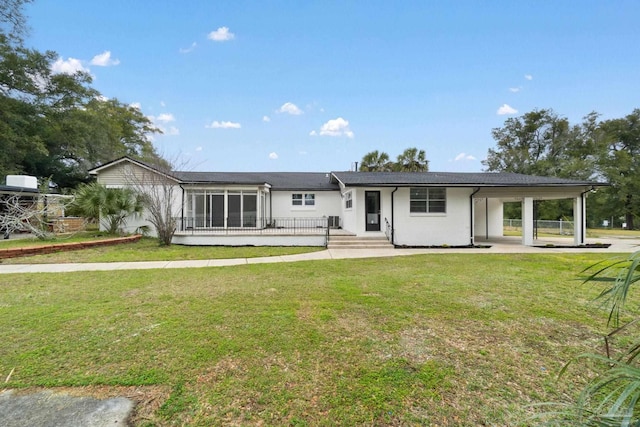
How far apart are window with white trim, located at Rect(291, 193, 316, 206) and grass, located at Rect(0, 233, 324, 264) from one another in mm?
7093

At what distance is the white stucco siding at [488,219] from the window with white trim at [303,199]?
10.7 meters

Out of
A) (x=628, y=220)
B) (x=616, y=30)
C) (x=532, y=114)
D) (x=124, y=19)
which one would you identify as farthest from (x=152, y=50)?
(x=628, y=220)

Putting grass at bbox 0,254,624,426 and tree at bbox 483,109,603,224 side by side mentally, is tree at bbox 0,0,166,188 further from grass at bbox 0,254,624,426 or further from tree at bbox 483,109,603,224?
tree at bbox 483,109,603,224

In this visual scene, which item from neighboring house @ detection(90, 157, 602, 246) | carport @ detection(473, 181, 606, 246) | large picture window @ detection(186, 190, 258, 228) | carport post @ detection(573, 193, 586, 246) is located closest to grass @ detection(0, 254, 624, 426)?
neighboring house @ detection(90, 157, 602, 246)

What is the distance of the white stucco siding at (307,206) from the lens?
780 inches

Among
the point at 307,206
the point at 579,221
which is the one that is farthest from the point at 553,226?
the point at 307,206

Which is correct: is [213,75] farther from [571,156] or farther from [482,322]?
[571,156]

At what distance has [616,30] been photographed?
12.9 meters

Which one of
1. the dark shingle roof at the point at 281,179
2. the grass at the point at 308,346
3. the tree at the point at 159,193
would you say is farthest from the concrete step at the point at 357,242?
the tree at the point at 159,193

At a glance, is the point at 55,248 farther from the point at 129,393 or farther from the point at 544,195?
the point at 544,195

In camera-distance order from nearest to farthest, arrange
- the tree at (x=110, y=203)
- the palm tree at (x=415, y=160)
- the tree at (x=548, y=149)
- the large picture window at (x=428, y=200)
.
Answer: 1. the large picture window at (x=428, y=200)
2. the tree at (x=110, y=203)
3. the palm tree at (x=415, y=160)
4. the tree at (x=548, y=149)

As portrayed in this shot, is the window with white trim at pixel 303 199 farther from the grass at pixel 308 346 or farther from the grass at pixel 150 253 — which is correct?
the grass at pixel 308 346

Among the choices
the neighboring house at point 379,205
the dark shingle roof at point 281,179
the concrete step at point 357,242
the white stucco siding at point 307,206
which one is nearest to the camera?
the concrete step at point 357,242

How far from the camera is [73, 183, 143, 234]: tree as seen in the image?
14.3m
